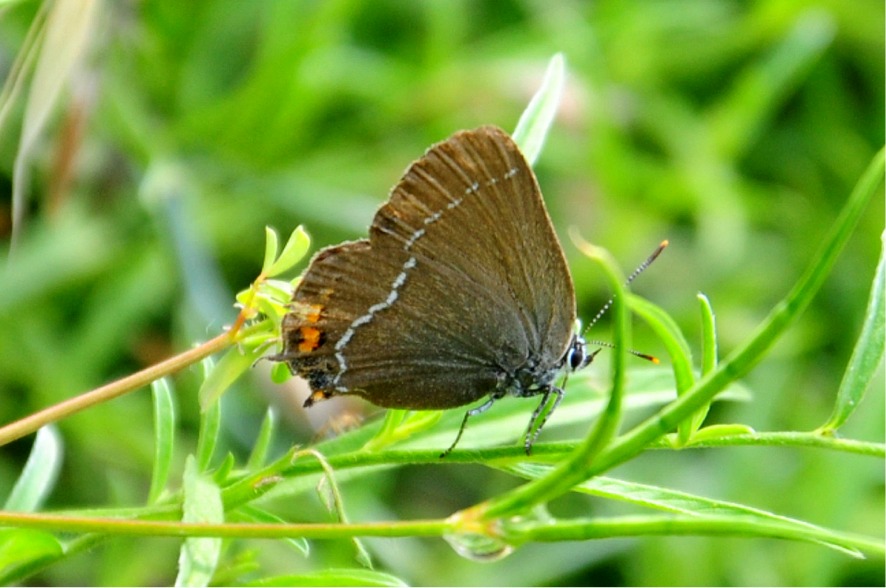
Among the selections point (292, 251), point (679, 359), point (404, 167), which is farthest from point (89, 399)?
point (404, 167)

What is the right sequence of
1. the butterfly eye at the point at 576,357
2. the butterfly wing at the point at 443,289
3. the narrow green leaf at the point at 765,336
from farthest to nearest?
the butterfly eye at the point at 576,357
the butterfly wing at the point at 443,289
the narrow green leaf at the point at 765,336

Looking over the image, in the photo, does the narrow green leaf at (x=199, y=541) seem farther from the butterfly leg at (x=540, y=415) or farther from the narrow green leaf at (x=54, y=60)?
the narrow green leaf at (x=54, y=60)

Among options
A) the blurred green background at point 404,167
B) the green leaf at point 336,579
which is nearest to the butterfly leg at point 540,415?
the green leaf at point 336,579

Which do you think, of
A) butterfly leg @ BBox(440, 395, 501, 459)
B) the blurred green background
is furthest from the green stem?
the blurred green background

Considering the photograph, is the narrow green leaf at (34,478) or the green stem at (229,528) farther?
the narrow green leaf at (34,478)

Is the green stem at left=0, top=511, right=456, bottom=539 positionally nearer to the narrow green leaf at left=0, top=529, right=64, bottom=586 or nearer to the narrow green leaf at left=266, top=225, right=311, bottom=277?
the narrow green leaf at left=0, top=529, right=64, bottom=586

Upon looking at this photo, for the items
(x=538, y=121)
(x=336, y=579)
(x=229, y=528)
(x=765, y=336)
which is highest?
(x=538, y=121)

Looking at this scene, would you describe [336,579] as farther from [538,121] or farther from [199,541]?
[538,121]
